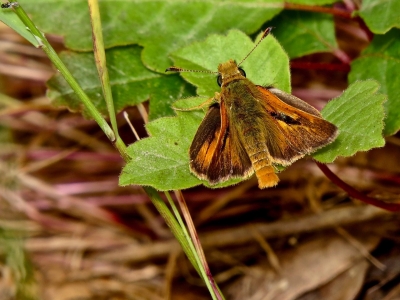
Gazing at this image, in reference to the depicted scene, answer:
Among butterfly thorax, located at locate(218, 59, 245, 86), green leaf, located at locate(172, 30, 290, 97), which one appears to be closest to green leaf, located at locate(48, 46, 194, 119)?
green leaf, located at locate(172, 30, 290, 97)

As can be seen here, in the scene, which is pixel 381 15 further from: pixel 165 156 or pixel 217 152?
pixel 165 156

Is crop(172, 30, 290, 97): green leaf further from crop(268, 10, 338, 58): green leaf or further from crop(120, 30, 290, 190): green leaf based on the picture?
crop(268, 10, 338, 58): green leaf

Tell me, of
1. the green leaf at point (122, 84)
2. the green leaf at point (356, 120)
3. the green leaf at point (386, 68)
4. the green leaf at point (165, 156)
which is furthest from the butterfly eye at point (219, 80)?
the green leaf at point (386, 68)

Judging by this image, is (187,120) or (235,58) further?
(235,58)

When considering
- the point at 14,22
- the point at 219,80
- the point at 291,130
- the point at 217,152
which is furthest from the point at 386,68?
the point at 14,22

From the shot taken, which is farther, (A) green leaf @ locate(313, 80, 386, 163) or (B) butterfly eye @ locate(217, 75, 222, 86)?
(B) butterfly eye @ locate(217, 75, 222, 86)

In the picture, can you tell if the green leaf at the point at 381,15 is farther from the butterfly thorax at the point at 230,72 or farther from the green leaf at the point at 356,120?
the butterfly thorax at the point at 230,72

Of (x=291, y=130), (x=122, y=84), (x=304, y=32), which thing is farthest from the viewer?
(x=304, y=32)
